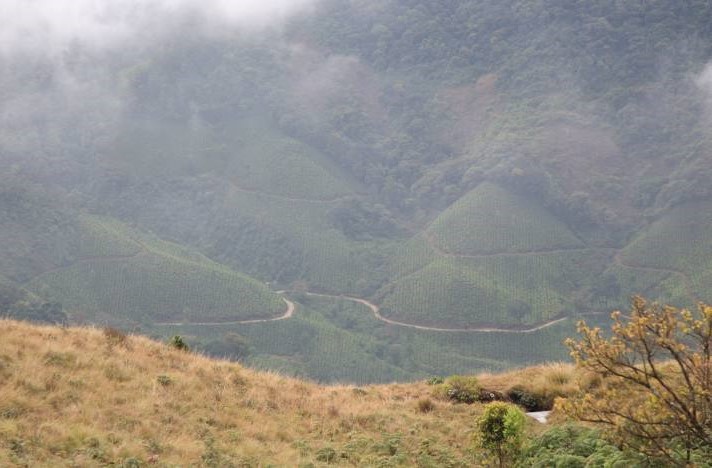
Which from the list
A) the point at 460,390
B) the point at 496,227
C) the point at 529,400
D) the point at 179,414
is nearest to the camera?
the point at 179,414

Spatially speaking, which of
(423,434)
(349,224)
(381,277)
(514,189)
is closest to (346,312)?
(381,277)

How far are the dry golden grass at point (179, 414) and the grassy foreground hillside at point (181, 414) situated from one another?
30mm

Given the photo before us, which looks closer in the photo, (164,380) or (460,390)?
(164,380)

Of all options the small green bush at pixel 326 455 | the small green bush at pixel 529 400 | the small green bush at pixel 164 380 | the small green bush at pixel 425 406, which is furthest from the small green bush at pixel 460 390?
the small green bush at pixel 164 380

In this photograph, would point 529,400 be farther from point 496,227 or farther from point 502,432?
point 496,227

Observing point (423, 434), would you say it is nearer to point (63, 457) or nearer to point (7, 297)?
point (63, 457)

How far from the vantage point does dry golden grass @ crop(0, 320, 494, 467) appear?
1293cm

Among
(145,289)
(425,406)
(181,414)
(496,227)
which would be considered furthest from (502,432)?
(496,227)

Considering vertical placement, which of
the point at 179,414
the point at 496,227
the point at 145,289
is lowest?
the point at 179,414

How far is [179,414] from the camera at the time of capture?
15547mm

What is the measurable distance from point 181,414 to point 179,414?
0.28 ft

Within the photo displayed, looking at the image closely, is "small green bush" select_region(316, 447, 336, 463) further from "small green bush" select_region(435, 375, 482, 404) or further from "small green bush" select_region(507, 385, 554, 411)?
"small green bush" select_region(507, 385, 554, 411)

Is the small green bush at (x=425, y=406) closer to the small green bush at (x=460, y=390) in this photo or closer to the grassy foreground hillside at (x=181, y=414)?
the grassy foreground hillside at (x=181, y=414)

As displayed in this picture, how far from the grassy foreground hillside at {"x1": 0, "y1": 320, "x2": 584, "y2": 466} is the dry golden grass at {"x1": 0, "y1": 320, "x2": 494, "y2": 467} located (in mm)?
30
